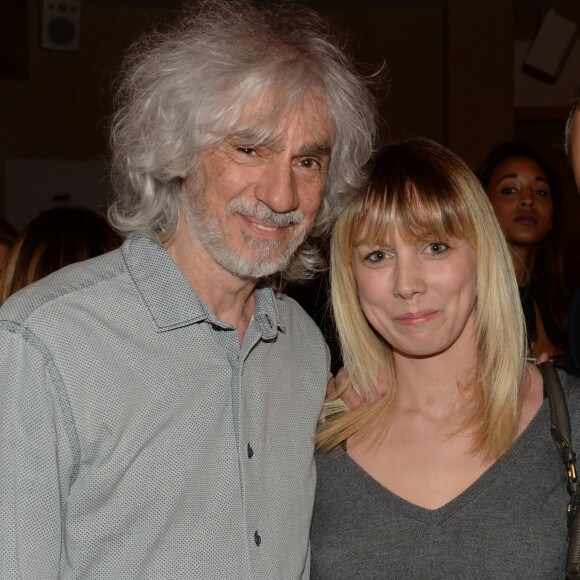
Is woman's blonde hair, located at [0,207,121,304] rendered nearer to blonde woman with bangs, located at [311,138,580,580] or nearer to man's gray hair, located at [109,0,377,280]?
man's gray hair, located at [109,0,377,280]

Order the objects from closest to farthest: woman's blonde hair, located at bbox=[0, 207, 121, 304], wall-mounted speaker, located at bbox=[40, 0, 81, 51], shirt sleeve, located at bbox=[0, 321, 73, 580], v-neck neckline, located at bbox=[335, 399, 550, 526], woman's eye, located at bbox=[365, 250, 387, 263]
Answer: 1. shirt sleeve, located at bbox=[0, 321, 73, 580]
2. v-neck neckline, located at bbox=[335, 399, 550, 526]
3. woman's eye, located at bbox=[365, 250, 387, 263]
4. woman's blonde hair, located at bbox=[0, 207, 121, 304]
5. wall-mounted speaker, located at bbox=[40, 0, 81, 51]

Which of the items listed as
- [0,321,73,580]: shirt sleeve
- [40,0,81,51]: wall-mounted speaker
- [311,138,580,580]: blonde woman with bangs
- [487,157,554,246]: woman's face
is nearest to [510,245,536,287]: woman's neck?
[487,157,554,246]: woman's face

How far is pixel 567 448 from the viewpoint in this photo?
1880mm

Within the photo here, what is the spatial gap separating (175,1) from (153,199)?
490 centimetres

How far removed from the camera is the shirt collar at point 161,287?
5.61 ft

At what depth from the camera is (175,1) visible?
6391 millimetres

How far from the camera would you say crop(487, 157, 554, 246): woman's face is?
3.77 m

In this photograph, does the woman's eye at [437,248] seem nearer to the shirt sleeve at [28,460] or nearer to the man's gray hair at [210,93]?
the man's gray hair at [210,93]

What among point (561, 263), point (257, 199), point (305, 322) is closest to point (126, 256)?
point (257, 199)

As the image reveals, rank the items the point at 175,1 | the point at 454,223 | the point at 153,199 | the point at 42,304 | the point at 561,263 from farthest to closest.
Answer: the point at 175,1 → the point at 561,263 → the point at 454,223 → the point at 153,199 → the point at 42,304

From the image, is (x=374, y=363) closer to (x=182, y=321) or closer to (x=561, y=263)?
(x=182, y=321)

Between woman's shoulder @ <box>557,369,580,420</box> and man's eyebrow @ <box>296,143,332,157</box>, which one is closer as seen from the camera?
man's eyebrow @ <box>296,143,332,157</box>

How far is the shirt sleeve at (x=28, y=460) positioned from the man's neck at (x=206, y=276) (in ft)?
1.32

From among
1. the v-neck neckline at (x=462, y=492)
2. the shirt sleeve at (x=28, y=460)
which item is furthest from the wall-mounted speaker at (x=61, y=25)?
the shirt sleeve at (x=28, y=460)
